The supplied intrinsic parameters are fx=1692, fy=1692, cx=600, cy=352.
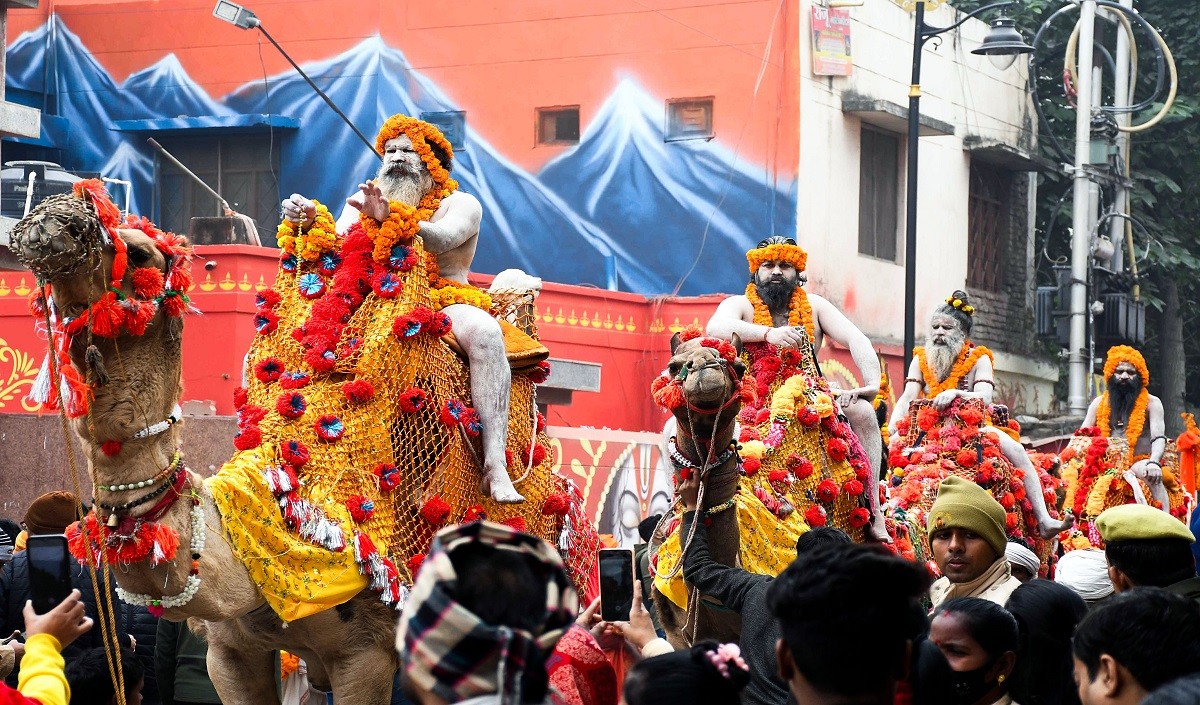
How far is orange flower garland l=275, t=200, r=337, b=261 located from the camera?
306 inches

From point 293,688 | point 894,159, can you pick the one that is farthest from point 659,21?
point 293,688

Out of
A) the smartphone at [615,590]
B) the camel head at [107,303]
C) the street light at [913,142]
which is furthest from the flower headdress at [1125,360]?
the camel head at [107,303]

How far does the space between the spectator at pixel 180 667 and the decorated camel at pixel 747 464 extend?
2.22m

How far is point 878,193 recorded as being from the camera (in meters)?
24.5

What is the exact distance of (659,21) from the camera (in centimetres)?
2270

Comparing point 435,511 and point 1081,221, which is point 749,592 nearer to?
point 435,511

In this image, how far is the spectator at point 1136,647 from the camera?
4082 mm

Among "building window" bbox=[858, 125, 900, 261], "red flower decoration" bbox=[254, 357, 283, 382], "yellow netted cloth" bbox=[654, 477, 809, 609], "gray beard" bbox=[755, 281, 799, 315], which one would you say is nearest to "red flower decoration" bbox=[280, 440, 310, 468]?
"red flower decoration" bbox=[254, 357, 283, 382]

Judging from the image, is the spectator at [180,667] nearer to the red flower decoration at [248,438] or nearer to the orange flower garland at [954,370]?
the red flower decoration at [248,438]

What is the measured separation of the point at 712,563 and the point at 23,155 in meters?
18.4

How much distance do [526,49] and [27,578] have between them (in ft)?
54.9

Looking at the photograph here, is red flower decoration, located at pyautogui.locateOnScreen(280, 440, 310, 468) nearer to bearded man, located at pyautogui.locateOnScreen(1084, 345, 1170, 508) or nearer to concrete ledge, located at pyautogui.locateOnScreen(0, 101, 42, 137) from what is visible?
concrete ledge, located at pyautogui.locateOnScreen(0, 101, 42, 137)

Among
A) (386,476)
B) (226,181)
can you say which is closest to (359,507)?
(386,476)

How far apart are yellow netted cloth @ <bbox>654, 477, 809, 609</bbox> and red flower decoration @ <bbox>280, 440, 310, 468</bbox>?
5.48ft
